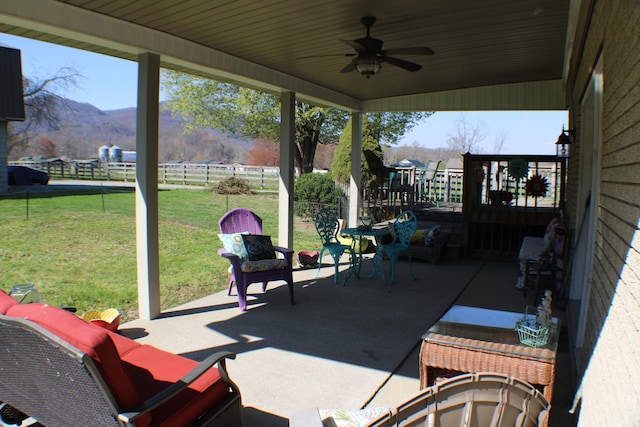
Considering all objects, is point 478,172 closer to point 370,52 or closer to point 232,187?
point 370,52

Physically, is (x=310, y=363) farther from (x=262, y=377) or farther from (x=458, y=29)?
(x=458, y=29)

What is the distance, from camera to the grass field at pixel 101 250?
5.47 meters

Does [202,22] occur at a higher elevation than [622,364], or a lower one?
higher

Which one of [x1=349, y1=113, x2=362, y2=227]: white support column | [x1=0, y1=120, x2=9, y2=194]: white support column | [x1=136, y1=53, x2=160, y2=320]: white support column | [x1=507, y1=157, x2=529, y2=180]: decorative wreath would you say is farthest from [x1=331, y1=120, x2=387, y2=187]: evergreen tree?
[x1=0, y1=120, x2=9, y2=194]: white support column

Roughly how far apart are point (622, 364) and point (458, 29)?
151 inches

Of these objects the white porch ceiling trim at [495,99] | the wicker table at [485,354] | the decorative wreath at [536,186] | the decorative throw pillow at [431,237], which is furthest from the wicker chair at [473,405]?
the white porch ceiling trim at [495,99]

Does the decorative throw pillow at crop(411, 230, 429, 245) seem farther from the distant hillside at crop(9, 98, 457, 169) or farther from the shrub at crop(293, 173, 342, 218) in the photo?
the distant hillside at crop(9, 98, 457, 169)

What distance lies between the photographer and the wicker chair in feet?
4.66

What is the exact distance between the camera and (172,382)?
2.29m

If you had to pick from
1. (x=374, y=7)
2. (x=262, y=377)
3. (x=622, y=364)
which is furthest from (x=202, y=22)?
(x=622, y=364)

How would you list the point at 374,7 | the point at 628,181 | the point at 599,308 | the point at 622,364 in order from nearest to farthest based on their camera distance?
the point at 622,364
the point at 628,181
the point at 599,308
the point at 374,7

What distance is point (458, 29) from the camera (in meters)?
4.55

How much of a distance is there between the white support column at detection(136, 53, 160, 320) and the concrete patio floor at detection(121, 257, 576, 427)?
0.92ft

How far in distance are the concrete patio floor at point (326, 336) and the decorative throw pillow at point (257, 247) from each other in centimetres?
52
